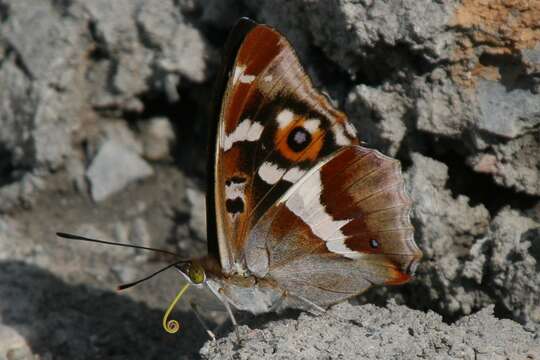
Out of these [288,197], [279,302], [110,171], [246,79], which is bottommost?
[110,171]

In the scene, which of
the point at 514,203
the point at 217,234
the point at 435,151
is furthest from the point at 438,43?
the point at 217,234

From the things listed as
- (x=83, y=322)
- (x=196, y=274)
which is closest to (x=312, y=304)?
(x=196, y=274)

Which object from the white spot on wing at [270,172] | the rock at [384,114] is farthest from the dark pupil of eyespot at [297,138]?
the rock at [384,114]

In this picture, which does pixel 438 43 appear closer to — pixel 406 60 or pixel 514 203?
pixel 406 60

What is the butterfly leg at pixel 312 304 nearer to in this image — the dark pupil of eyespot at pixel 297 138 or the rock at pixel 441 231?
the rock at pixel 441 231

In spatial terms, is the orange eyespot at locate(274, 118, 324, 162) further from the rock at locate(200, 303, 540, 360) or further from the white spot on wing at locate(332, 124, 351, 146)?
the rock at locate(200, 303, 540, 360)

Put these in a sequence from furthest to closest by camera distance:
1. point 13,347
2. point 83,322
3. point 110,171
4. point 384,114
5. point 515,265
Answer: point 110,171 → point 83,322 → point 13,347 → point 384,114 → point 515,265

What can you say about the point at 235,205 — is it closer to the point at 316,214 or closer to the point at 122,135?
the point at 316,214
